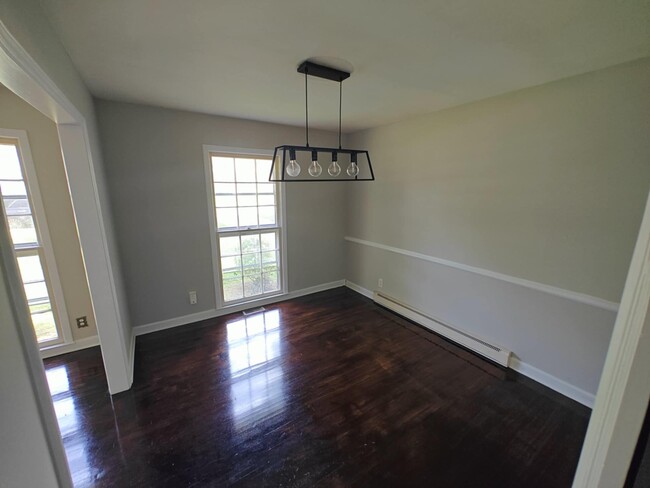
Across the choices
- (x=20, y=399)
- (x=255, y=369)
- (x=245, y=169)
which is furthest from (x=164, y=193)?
(x=20, y=399)

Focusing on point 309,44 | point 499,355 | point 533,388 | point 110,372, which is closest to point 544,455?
point 533,388

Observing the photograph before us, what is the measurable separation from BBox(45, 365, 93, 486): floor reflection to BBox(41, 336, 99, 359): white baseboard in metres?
0.24

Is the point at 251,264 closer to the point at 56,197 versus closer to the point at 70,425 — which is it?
the point at 56,197

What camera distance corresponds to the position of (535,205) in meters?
2.21

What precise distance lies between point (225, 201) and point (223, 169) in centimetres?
39

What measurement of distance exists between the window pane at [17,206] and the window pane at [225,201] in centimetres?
160

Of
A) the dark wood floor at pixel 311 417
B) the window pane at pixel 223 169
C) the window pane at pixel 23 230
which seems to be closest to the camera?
the dark wood floor at pixel 311 417

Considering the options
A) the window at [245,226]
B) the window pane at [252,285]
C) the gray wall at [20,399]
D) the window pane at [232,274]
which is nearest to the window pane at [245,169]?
the window at [245,226]

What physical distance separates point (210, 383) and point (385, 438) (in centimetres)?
149

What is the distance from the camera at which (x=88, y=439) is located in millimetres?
1819

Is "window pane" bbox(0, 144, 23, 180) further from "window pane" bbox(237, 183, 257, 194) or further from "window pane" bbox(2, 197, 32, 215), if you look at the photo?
"window pane" bbox(237, 183, 257, 194)

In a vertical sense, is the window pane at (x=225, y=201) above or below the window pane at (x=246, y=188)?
below

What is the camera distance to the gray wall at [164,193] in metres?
2.68

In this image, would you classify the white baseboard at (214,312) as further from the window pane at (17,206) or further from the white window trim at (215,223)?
the window pane at (17,206)
